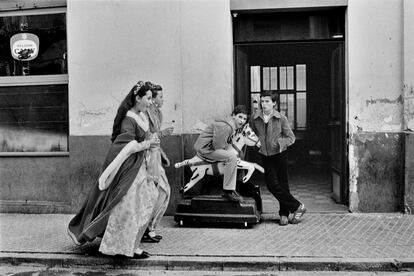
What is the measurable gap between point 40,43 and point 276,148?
4.47 m

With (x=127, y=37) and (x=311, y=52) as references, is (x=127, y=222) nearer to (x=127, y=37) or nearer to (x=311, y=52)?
(x=127, y=37)

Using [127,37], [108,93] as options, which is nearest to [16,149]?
[108,93]

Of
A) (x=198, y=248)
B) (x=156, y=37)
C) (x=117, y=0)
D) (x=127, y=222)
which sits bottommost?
(x=198, y=248)

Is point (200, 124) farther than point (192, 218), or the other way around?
point (200, 124)

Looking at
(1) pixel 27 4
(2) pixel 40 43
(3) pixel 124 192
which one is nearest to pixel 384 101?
(3) pixel 124 192

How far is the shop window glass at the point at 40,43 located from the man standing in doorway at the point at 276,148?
3.59 metres

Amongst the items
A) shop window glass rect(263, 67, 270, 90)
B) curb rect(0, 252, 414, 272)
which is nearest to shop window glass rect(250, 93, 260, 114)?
shop window glass rect(263, 67, 270, 90)

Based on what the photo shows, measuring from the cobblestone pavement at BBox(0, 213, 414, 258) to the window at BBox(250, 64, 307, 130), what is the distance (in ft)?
21.4

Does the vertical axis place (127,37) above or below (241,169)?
above

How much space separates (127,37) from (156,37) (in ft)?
1.58

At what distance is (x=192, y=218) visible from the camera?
7520 mm

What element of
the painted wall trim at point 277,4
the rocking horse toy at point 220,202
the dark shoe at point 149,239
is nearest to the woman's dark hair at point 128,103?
the dark shoe at point 149,239

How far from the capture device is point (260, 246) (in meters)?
6.52

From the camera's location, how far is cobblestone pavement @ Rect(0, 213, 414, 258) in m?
6.29
